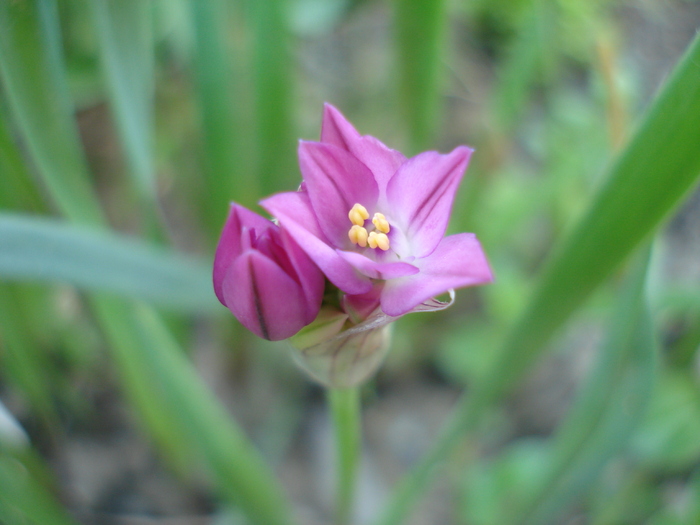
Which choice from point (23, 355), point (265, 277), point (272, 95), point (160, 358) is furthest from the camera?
point (272, 95)

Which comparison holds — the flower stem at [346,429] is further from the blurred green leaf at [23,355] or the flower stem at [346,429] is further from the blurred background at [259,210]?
the blurred green leaf at [23,355]

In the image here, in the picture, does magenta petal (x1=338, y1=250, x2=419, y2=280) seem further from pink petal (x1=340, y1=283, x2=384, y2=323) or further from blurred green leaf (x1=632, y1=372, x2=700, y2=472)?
blurred green leaf (x1=632, y1=372, x2=700, y2=472)

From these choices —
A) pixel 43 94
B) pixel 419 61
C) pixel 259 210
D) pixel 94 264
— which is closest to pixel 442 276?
pixel 94 264

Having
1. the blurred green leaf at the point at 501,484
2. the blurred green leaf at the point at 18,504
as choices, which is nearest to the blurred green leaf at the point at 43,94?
the blurred green leaf at the point at 18,504

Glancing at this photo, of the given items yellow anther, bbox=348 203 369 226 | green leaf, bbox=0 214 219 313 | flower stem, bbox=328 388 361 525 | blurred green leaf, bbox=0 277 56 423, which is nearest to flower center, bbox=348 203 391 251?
yellow anther, bbox=348 203 369 226

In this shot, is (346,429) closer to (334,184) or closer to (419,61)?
(334,184)

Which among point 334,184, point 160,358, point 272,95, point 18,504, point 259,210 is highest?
point 272,95

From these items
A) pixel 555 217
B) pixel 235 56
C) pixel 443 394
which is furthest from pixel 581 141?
pixel 235 56

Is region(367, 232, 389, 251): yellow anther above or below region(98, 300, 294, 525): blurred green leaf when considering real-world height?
above
